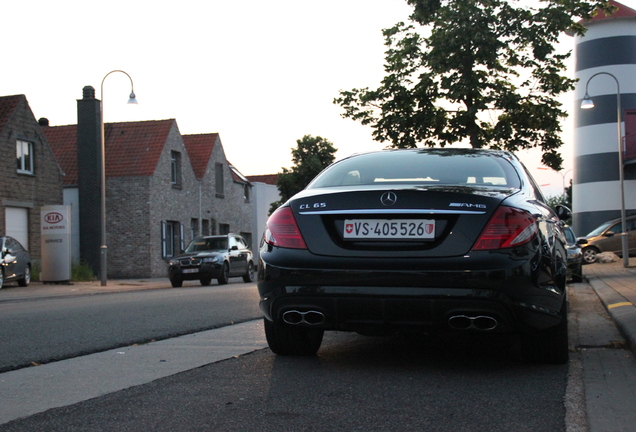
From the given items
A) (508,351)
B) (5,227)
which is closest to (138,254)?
(5,227)

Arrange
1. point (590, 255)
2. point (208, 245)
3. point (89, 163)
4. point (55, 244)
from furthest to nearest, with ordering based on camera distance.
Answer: point (89, 163) → point (590, 255) → point (208, 245) → point (55, 244)

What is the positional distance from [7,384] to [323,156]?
57053 millimetres

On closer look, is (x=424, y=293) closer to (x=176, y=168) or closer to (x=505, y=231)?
(x=505, y=231)

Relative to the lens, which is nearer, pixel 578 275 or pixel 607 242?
pixel 578 275

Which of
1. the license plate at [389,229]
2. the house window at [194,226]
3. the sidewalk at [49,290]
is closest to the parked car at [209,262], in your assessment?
the sidewalk at [49,290]

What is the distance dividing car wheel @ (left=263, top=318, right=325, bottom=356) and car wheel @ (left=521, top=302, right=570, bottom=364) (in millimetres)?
1491

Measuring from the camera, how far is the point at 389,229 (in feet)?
16.1

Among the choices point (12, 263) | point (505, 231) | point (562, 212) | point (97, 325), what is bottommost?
point (97, 325)

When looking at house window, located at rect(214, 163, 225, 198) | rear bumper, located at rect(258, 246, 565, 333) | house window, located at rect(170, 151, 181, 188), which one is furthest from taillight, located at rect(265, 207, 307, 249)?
house window, located at rect(214, 163, 225, 198)

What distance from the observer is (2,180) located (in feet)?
88.8

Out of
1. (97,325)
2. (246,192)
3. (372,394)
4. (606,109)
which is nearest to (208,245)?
(97,325)

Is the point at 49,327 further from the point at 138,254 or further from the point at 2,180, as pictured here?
the point at 138,254

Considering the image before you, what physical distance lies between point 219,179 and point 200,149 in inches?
84.8

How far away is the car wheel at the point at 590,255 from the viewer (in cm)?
3231
